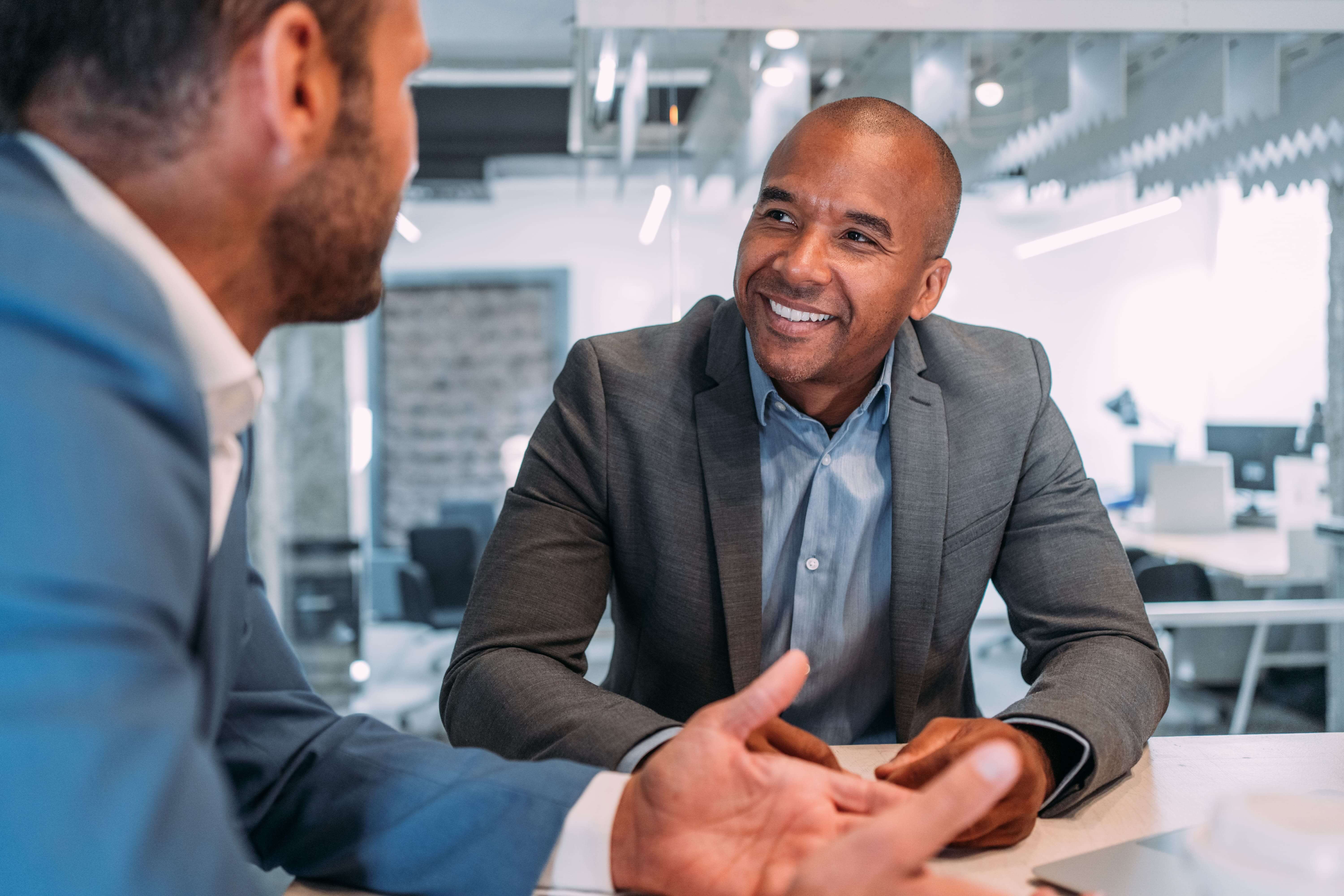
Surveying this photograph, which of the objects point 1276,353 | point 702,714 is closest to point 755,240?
point 702,714

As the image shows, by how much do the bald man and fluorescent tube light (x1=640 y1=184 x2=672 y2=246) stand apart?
172 centimetres

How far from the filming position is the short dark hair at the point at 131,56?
2.11ft

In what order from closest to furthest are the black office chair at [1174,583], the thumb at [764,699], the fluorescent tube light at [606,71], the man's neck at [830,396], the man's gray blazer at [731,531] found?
the thumb at [764,699] < the man's gray blazer at [731,531] < the man's neck at [830,396] < the fluorescent tube light at [606,71] < the black office chair at [1174,583]

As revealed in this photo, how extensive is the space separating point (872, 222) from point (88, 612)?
124 cm

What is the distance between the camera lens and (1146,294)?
3463mm

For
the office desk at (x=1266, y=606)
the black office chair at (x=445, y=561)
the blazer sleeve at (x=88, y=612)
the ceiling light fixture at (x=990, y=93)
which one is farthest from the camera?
the black office chair at (x=445, y=561)

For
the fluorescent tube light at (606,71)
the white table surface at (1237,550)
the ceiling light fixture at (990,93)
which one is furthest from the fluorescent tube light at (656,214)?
the white table surface at (1237,550)

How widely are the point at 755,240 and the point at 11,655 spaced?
48.7 inches

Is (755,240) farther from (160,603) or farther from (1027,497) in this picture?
(160,603)

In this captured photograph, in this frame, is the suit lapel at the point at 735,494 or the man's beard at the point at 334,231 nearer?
the man's beard at the point at 334,231

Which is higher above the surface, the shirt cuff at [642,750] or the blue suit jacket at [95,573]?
the blue suit jacket at [95,573]

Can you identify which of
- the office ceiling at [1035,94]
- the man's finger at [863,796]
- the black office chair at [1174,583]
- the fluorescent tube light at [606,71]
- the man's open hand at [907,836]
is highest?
the fluorescent tube light at [606,71]

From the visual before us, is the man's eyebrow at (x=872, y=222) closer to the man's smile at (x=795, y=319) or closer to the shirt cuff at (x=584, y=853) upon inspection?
the man's smile at (x=795, y=319)

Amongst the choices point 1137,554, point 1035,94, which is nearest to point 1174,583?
point 1137,554
